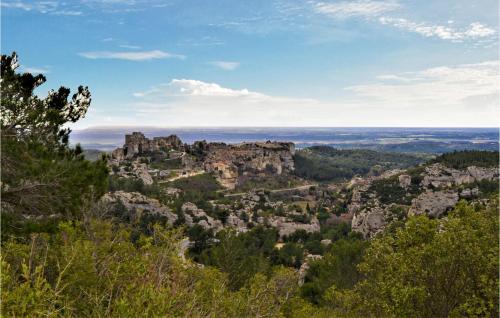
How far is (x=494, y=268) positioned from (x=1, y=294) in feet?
55.5

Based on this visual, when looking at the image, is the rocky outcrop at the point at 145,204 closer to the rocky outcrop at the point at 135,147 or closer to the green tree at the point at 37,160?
the green tree at the point at 37,160

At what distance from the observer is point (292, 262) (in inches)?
2837

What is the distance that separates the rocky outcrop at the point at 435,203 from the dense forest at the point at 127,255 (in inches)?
2761

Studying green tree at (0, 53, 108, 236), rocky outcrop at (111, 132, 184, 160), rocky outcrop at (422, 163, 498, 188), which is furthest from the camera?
rocky outcrop at (111, 132, 184, 160)

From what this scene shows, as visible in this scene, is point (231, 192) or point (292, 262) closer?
point (292, 262)

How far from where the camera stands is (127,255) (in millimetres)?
13742

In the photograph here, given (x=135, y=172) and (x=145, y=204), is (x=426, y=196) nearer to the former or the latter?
(x=145, y=204)

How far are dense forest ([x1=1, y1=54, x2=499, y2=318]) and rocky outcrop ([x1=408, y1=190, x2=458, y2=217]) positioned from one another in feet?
230

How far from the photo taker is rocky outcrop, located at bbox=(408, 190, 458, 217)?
88.7 m

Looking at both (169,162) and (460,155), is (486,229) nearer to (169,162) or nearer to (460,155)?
(460,155)

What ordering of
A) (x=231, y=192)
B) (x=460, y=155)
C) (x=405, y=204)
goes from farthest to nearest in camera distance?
(x=231, y=192) < (x=460, y=155) < (x=405, y=204)

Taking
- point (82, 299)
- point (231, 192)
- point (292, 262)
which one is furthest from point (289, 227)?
point (82, 299)

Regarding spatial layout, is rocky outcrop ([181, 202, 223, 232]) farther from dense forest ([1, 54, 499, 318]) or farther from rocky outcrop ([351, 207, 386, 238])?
dense forest ([1, 54, 499, 318])

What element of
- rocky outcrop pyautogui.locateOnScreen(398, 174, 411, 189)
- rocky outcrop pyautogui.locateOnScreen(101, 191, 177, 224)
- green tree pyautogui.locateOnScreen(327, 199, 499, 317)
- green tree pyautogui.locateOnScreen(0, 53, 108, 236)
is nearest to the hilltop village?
rocky outcrop pyautogui.locateOnScreen(101, 191, 177, 224)
